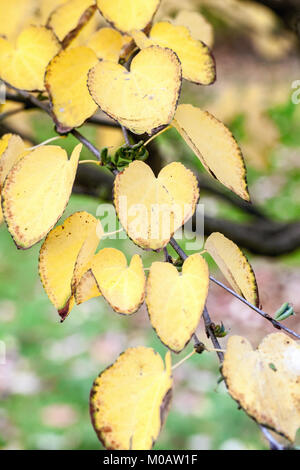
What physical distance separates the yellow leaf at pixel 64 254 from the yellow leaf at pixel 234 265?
0.26 ft

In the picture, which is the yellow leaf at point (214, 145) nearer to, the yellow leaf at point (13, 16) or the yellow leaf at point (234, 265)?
the yellow leaf at point (234, 265)

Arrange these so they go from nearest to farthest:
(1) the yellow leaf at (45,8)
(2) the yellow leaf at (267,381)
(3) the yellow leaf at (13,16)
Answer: (2) the yellow leaf at (267,381)
(3) the yellow leaf at (13,16)
(1) the yellow leaf at (45,8)

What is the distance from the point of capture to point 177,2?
1021 millimetres

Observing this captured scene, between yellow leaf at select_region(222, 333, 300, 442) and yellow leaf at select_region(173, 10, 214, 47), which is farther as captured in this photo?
yellow leaf at select_region(173, 10, 214, 47)

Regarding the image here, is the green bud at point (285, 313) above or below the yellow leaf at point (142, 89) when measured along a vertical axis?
below

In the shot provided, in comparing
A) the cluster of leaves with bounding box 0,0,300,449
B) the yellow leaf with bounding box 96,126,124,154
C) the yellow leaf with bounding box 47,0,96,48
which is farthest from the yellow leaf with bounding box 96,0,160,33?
the yellow leaf with bounding box 96,126,124,154

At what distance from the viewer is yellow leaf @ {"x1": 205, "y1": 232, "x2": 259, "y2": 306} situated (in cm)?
35

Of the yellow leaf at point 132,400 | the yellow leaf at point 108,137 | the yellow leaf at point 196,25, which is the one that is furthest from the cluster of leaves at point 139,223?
the yellow leaf at point 108,137

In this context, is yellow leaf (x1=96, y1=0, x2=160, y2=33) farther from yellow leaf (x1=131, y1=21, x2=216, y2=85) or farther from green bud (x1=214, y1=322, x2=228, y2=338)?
green bud (x1=214, y1=322, x2=228, y2=338)

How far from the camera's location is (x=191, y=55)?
0.43 m

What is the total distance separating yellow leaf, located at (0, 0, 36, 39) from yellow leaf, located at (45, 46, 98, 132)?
235mm

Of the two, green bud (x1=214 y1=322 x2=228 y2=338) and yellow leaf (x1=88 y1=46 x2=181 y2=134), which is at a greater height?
yellow leaf (x1=88 y1=46 x2=181 y2=134)

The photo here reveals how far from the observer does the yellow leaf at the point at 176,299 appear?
30cm
